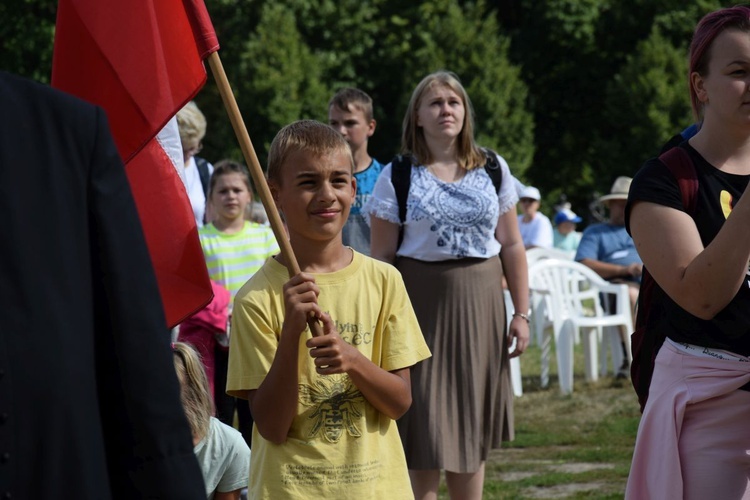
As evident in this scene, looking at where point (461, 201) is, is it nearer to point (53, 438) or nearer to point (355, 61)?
point (53, 438)

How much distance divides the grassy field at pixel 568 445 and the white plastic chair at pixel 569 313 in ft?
0.77

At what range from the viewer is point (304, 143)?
373 cm

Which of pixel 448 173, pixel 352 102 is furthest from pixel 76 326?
pixel 352 102

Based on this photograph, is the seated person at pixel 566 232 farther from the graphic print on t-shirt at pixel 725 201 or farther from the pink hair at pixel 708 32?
the graphic print on t-shirt at pixel 725 201

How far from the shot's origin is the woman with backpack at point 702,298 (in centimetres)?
310

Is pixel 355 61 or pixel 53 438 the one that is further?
pixel 355 61

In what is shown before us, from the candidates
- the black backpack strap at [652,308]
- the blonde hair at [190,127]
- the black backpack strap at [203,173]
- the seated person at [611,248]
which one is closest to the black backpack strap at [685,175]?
the black backpack strap at [652,308]

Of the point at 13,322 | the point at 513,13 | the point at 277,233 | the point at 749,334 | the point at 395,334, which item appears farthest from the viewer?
the point at 513,13

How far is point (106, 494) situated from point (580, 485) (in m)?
5.78

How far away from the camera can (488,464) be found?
8.03 metres

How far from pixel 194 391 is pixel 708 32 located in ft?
6.65

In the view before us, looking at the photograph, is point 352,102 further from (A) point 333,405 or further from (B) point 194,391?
(A) point 333,405

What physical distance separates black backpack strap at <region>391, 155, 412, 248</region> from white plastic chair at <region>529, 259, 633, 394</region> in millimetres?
5930

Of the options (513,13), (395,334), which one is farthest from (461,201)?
(513,13)
